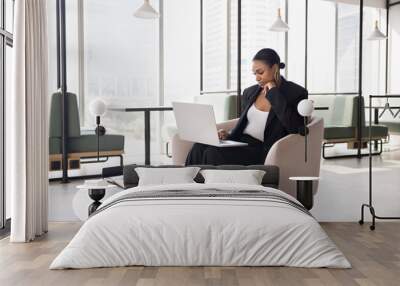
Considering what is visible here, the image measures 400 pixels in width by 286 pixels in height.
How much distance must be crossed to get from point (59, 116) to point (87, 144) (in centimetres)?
47

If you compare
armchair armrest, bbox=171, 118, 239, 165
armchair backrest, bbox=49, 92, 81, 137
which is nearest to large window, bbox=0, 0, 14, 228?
armchair armrest, bbox=171, 118, 239, 165

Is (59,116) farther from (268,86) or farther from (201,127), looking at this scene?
(268,86)

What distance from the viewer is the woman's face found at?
573 centimetres

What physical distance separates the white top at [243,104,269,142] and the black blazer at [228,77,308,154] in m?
0.04

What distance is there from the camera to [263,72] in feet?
18.9

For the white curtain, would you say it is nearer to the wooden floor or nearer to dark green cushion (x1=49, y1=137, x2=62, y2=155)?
the wooden floor

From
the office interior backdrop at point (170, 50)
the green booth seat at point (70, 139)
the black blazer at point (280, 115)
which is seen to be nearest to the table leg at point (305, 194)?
the black blazer at point (280, 115)

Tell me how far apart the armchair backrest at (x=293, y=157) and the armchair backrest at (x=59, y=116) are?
2666 millimetres

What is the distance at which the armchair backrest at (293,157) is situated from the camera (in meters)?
5.19

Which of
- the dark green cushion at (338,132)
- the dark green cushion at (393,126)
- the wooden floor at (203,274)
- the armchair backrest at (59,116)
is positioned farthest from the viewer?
the dark green cushion at (393,126)

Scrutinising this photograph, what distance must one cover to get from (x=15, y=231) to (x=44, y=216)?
1.20ft

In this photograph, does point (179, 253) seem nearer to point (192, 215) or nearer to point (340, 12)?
point (192, 215)

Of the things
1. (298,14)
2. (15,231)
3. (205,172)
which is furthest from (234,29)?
(15,231)

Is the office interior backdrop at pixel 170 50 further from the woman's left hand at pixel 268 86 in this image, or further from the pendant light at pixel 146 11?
the woman's left hand at pixel 268 86
